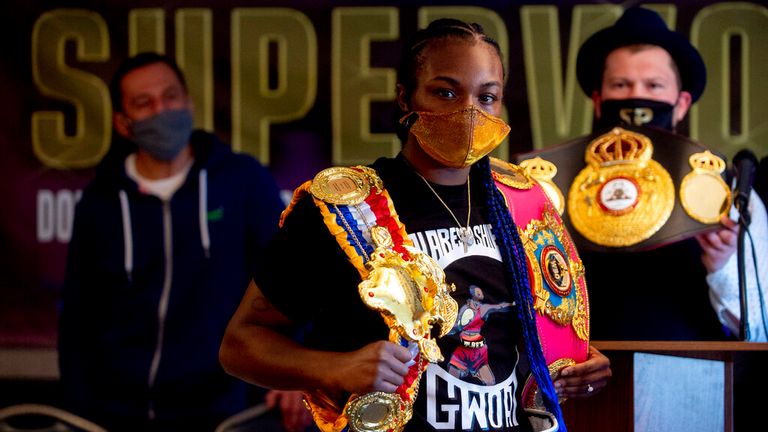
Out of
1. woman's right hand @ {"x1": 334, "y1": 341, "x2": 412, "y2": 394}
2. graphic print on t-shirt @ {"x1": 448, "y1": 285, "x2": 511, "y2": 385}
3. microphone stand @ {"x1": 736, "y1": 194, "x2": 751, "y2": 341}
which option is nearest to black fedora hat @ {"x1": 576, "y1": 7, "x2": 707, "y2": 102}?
microphone stand @ {"x1": 736, "y1": 194, "x2": 751, "y2": 341}

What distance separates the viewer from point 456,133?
216 cm

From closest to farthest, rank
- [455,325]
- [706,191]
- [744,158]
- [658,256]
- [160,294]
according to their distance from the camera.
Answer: [455,325] < [744,158] < [706,191] < [658,256] < [160,294]

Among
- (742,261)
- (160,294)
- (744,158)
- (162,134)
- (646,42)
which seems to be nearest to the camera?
(742,261)

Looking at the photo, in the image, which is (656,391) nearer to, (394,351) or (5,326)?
(394,351)

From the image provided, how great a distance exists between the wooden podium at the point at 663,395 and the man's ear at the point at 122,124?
2367 millimetres

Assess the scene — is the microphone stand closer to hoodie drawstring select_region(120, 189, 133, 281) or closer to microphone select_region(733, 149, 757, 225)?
microphone select_region(733, 149, 757, 225)

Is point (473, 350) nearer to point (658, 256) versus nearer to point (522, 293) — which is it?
point (522, 293)

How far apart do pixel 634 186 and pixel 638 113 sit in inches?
11.9

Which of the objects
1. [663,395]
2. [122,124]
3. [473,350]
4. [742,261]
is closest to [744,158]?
[742,261]

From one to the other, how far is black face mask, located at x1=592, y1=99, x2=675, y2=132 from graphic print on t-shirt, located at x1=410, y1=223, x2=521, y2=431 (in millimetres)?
1530

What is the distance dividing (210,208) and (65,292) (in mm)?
636

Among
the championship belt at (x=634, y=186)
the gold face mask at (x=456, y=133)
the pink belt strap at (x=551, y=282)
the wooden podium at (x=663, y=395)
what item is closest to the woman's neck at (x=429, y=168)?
the gold face mask at (x=456, y=133)

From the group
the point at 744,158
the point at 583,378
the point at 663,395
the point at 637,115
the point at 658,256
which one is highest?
the point at 637,115

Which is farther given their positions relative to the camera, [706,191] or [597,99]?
[597,99]
